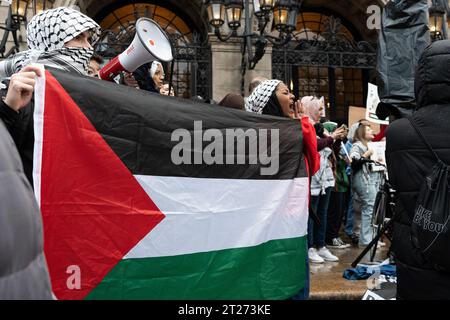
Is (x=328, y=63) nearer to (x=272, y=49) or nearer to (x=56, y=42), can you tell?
(x=272, y=49)

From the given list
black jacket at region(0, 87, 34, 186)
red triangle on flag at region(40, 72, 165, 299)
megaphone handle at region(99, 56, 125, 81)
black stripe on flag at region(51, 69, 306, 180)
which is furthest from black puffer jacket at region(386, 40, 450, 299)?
black jacket at region(0, 87, 34, 186)

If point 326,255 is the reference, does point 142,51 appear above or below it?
above

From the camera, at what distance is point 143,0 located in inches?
548

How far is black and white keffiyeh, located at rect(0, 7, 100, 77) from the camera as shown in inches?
88.7

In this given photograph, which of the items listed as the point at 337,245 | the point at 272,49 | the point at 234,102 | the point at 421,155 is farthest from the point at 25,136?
the point at 272,49

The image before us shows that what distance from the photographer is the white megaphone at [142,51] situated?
262 cm

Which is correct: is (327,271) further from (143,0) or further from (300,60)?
(143,0)

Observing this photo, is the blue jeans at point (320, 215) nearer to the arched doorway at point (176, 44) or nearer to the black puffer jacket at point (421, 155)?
the black puffer jacket at point (421, 155)

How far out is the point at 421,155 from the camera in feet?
6.79

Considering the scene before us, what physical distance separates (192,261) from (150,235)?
0.30m

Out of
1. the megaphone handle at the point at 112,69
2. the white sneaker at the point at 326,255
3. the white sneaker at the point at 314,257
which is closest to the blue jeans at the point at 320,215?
the white sneaker at the point at 326,255

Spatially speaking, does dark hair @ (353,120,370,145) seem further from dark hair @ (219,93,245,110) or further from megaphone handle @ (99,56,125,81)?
megaphone handle @ (99,56,125,81)

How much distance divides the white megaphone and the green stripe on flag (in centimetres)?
122

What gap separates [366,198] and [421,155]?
16.4ft
